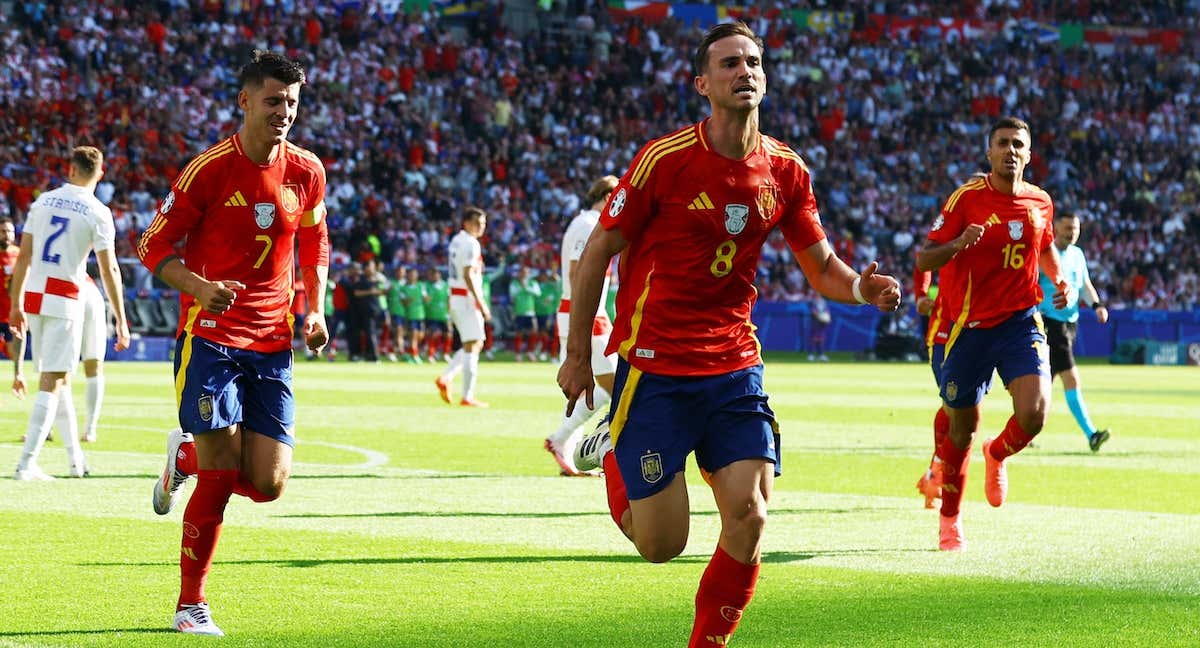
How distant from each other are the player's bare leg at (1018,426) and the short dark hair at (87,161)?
258 inches

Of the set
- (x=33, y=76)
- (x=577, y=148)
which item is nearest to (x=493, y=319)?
(x=577, y=148)

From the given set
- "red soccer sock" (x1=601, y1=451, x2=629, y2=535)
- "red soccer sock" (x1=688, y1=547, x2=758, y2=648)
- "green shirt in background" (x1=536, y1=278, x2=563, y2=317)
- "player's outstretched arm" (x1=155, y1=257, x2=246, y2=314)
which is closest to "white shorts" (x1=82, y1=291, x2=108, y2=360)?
"player's outstretched arm" (x1=155, y1=257, x2=246, y2=314)

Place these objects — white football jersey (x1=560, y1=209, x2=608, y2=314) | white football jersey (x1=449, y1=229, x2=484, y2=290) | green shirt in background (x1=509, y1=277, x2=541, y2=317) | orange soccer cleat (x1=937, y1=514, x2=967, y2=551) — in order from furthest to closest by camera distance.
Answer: green shirt in background (x1=509, y1=277, x2=541, y2=317), white football jersey (x1=449, y1=229, x2=484, y2=290), white football jersey (x1=560, y1=209, x2=608, y2=314), orange soccer cleat (x1=937, y1=514, x2=967, y2=551)

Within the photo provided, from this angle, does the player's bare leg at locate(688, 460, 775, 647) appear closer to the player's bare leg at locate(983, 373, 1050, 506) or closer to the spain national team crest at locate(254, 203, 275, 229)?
the spain national team crest at locate(254, 203, 275, 229)

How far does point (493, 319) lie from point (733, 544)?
35586mm

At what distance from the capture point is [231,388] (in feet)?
22.9

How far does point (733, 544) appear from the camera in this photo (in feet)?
19.1

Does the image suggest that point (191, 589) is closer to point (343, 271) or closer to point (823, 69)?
point (343, 271)

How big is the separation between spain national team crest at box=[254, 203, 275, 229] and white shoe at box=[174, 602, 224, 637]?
62.6 inches

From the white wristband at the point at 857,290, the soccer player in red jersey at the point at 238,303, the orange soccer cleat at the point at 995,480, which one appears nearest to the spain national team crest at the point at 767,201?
the white wristband at the point at 857,290

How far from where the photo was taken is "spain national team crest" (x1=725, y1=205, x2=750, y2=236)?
602 cm

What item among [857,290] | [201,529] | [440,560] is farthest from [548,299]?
[857,290]

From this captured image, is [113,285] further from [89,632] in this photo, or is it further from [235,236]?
[89,632]

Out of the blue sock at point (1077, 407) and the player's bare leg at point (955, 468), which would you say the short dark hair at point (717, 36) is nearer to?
the player's bare leg at point (955, 468)
